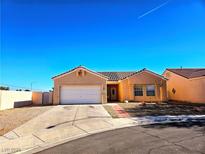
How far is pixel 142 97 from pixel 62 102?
10.6m

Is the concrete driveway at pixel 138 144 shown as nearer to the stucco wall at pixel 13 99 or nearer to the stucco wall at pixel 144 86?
the stucco wall at pixel 13 99

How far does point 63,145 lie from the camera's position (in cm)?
739

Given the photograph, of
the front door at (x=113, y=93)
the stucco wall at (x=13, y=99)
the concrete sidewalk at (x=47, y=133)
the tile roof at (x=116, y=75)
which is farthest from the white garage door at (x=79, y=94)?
the concrete sidewalk at (x=47, y=133)

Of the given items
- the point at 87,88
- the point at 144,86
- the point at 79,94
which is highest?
the point at 144,86

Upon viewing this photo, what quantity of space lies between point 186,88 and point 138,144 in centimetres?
2177

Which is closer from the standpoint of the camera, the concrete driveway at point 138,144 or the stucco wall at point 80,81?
the concrete driveway at point 138,144

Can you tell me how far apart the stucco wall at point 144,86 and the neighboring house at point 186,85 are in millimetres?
3173

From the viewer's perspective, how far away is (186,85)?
26.1 meters

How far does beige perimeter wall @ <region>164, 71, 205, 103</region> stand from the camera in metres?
23.3

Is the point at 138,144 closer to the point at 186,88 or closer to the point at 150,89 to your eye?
the point at 150,89

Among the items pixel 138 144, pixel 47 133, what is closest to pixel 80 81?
pixel 47 133

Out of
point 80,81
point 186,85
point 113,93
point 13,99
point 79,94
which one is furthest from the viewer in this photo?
point 113,93

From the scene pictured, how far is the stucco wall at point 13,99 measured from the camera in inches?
735

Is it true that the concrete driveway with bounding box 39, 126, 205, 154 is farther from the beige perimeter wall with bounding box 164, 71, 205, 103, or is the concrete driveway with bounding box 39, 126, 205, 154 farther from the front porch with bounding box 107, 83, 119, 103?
the front porch with bounding box 107, 83, 119, 103
